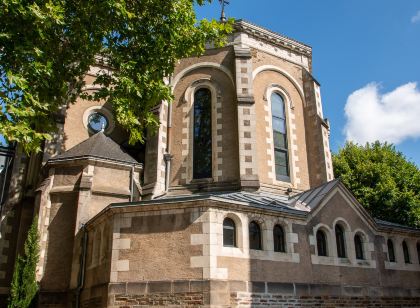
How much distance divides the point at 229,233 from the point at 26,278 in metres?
7.28

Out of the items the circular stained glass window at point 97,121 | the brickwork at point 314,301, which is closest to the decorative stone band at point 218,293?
the brickwork at point 314,301

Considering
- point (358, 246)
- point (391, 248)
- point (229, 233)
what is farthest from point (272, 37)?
point (229, 233)

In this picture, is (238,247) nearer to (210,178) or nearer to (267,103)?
(210,178)

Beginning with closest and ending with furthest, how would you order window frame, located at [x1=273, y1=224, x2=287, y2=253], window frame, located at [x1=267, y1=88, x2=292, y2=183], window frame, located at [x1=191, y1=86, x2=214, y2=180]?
window frame, located at [x1=273, y1=224, x2=287, y2=253]
window frame, located at [x1=191, y1=86, x2=214, y2=180]
window frame, located at [x1=267, y1=88, x2=292, y2=183]

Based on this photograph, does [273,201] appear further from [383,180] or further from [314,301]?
[383,180]

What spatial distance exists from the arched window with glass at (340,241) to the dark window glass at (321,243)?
576 mm

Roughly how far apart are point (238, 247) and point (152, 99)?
507cm

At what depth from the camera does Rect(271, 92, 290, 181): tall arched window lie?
18688 mm

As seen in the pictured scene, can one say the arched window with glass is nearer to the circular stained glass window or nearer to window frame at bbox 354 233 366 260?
window frame at bbox 354 233 366 260

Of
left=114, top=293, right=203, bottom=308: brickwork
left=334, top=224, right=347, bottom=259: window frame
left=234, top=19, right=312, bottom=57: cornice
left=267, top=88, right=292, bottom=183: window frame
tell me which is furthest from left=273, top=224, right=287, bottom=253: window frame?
left=234, top=19, right=312, bottom=57: cornice

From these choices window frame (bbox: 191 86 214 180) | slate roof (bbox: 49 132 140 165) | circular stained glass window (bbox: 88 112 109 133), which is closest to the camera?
slate roof (bbox: 49 132 140 165)

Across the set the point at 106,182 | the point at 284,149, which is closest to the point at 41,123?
the point at 106,182

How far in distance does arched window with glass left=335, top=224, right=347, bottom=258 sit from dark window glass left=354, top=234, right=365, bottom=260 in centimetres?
57

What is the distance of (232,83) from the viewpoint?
62.2 feet
